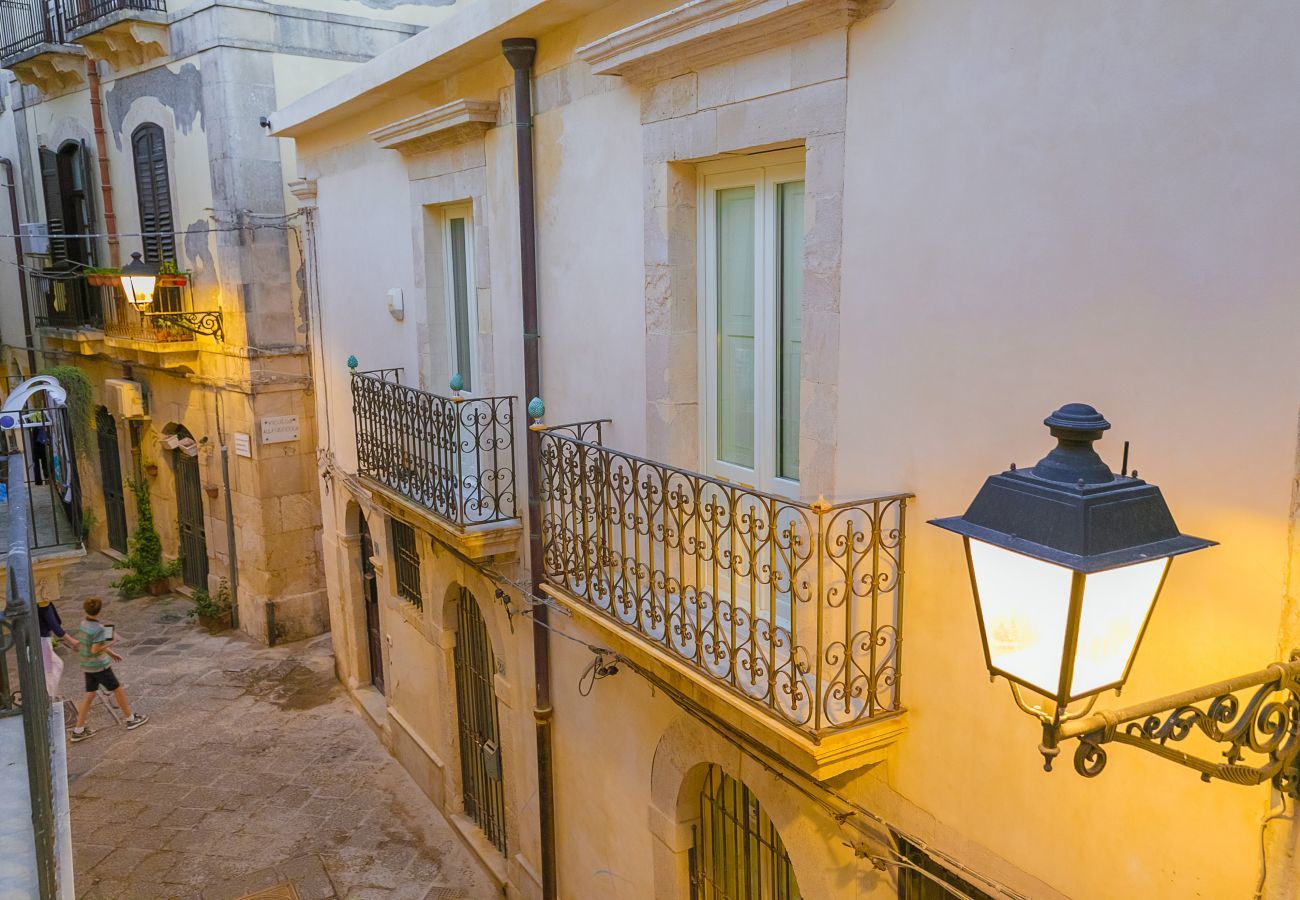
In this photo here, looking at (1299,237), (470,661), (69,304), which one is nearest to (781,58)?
(1299,237)

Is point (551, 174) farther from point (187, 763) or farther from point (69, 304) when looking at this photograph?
point (69, 304)

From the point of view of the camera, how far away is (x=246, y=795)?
10.2 metres

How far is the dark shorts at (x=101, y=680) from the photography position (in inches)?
447

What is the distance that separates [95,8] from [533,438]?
11533 millimetres

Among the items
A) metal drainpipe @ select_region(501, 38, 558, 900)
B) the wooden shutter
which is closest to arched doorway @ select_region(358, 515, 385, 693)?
metal drainpipe @ select_region(501, 38, 558, 900)

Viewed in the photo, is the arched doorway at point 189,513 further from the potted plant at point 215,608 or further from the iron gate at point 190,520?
the potted plant at point 215,608

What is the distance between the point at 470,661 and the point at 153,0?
1005cm

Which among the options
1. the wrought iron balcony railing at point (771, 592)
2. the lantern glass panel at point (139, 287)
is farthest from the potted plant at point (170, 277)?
the wrought iron balcony railing at point (771, 592)

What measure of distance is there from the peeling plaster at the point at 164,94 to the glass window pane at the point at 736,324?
10.2m

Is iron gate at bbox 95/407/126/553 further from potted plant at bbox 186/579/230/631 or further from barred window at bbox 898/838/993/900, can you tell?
barred window at bbox 898/838/993/900

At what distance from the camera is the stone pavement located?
890 cm

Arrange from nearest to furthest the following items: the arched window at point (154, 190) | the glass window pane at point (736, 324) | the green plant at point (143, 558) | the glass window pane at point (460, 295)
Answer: the glass window pane at point (736, 324), the glass window pane at point (460, 295), the arched window at point (154, 190), the green plant at point (143, 558)

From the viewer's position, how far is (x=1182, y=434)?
322 centimetres

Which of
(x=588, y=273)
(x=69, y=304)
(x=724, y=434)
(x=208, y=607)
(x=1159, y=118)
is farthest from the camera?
(x=69, y=304)
